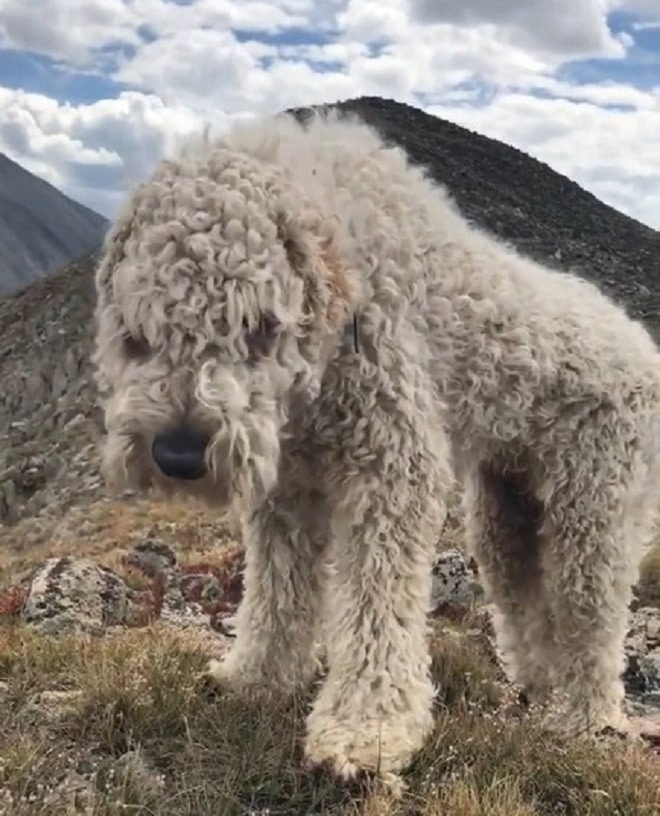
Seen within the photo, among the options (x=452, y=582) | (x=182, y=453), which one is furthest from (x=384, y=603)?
(x=452, y=582)

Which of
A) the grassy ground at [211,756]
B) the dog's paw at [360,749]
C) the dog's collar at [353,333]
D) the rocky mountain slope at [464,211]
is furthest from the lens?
the rocky mountain slope at [464,211]

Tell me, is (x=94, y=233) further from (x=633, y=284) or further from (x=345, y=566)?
(x=633, y=284)

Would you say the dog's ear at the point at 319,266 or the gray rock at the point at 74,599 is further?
the gray rock at the point at 74,599

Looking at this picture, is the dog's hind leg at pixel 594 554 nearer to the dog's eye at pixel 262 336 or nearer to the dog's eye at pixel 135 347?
the dog's eye at pixel 262 336

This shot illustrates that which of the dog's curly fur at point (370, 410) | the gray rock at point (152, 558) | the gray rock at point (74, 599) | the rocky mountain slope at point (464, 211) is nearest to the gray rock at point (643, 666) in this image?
the dog's curly fur at point (370, 410)

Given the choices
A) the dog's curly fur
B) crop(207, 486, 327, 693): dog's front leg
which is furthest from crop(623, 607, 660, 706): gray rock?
crop(207, 486, 327, 693): dog's front leg

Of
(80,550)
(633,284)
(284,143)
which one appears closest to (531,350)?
(284,143)
